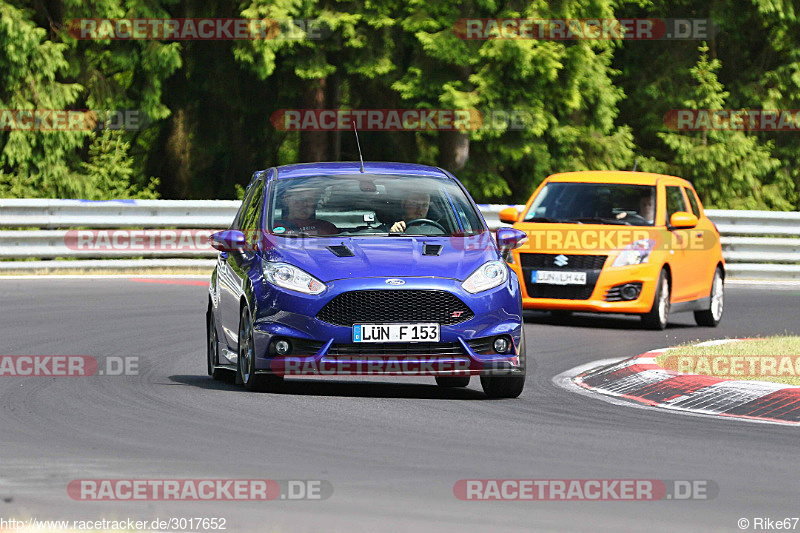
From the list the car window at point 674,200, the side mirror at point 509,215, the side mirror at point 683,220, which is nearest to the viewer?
the side mirror at point 683,220

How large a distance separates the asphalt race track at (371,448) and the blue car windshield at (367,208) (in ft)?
3.79

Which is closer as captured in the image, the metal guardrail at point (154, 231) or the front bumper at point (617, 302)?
the front bumper at point (617, 302)

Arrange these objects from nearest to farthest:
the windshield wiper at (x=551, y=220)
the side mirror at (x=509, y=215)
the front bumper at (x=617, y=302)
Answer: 1. the front bumper at (x=617, y=302)
2. the side mirror at (x=509, y=215)
3. the windshield wiper at (x=551, y=220)

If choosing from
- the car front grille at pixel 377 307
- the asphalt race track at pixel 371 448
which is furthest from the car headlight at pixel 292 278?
the asphalt race track at pixel 371 448

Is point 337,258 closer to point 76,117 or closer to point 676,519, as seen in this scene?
point 676,519

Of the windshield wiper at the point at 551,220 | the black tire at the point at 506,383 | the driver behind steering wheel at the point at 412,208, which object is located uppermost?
the driver behind steering wheel at the point at 412,208

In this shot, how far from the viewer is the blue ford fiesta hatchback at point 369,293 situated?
35.3 feet

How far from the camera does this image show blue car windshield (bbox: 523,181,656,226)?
18672mm

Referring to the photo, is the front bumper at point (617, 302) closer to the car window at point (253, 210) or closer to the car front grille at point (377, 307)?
the car window at point (253, 210)

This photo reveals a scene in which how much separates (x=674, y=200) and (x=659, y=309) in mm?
2033

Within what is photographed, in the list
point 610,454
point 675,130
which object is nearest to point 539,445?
point 610,454

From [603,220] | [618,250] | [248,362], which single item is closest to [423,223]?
[248,362]

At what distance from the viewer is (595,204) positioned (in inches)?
747

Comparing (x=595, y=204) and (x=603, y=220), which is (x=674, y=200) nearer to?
(x=595, y=204)
